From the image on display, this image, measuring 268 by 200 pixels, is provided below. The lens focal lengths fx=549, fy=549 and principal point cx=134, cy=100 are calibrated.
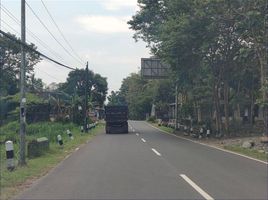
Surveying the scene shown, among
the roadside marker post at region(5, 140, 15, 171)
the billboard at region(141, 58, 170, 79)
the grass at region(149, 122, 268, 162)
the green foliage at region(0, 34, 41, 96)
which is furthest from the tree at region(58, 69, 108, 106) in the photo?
the roadside marker post at region(5, 140, 15, 171)

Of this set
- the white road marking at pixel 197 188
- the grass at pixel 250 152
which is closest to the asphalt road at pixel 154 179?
the white road marking at pixel 197 188

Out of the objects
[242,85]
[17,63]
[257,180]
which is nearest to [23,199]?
[257,180]

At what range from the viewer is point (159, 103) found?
97188 mm

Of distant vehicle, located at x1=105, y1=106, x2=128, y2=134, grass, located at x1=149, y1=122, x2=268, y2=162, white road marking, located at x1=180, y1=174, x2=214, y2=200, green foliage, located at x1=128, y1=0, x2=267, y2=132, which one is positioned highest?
green foliage, located at x1=128, y1=0, x2=267, y2=132

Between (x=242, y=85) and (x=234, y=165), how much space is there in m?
38.2

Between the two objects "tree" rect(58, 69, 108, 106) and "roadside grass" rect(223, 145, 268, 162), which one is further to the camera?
"tree" rect(58, 69, 108, 106)

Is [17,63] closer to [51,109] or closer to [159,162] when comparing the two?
[51,109]

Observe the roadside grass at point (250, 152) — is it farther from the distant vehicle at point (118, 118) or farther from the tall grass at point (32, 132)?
the distant vehicle at point (118, 118)

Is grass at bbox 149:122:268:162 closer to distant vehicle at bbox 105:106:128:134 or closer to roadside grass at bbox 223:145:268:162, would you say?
roadside grass at bbox 223:145:268:162

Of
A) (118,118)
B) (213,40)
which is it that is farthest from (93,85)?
(213,40)

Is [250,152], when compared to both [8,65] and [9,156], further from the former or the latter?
[8,65]

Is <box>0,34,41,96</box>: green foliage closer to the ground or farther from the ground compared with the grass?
farther from the ground

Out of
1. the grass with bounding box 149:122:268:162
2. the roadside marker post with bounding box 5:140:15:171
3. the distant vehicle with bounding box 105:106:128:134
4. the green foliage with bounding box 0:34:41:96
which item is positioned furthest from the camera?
the green foliage with bounding box 0:34:41:96

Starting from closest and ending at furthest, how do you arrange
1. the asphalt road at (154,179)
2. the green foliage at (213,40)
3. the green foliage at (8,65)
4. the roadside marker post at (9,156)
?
the asphalt road at (154,179)
the roadside marker post at (9,156)
the green foliage at (213,40)
the green foliage at (8,65)
